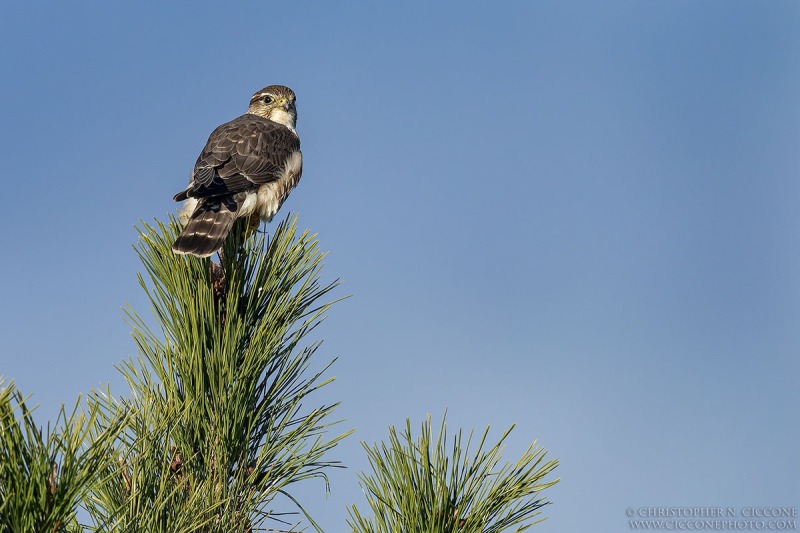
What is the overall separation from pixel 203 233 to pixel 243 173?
245 centimetres

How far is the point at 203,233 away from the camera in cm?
365

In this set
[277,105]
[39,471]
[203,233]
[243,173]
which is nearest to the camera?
[39,471]

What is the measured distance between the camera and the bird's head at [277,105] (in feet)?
28.2

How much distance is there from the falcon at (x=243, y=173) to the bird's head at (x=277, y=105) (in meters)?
0.88

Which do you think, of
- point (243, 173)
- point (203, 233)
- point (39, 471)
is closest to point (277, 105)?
point (243, 173)

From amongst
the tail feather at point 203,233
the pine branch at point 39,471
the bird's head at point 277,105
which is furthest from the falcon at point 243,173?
the pine branch at point 39,471

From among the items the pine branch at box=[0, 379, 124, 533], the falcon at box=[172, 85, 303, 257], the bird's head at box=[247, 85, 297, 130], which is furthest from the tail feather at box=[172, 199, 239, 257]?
the bird's head at box=[247, 85, 297, 130]

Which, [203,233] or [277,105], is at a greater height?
[277,105]

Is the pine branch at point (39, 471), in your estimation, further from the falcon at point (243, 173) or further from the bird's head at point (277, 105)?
the bird's head at point (277, 105)

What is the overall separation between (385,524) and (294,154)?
186 inches

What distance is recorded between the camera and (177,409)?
2635mm

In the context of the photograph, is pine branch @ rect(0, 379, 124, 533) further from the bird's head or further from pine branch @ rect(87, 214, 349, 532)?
the bird's head

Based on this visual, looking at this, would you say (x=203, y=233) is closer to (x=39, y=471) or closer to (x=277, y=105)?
(x=39, y=471)

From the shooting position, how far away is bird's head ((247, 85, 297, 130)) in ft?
28.2
